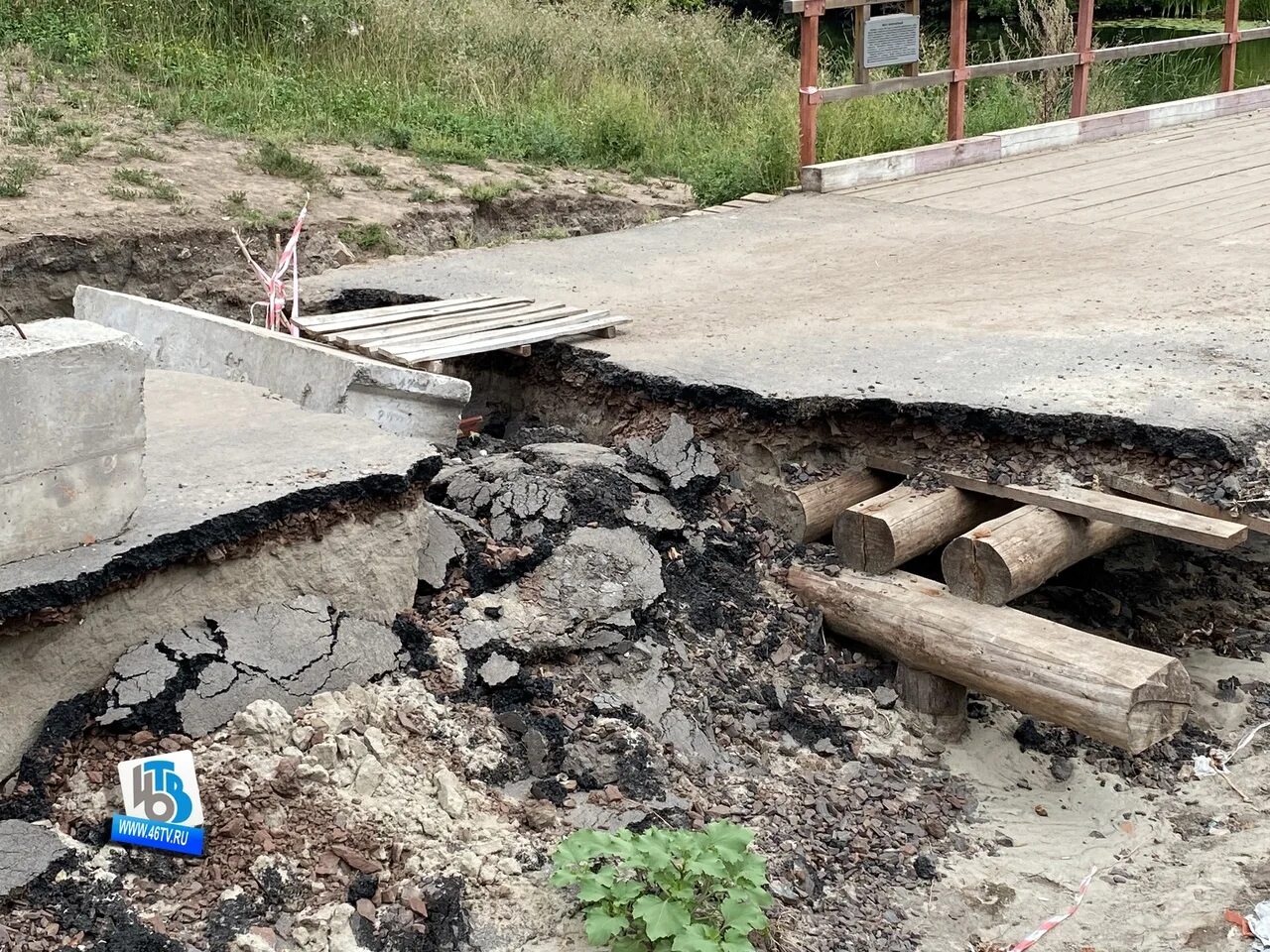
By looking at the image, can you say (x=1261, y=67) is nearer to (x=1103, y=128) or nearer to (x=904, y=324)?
(x=1103, y=128)

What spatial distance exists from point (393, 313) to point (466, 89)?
5.44m

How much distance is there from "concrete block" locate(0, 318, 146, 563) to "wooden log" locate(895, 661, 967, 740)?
7.60ft

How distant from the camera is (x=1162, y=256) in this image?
21.8 ft

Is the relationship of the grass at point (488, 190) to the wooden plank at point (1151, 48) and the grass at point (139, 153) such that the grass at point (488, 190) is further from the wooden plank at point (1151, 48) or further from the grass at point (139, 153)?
the wooden plank at point (1151, 48)

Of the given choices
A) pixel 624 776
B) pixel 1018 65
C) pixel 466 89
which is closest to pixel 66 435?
pixel 624 776

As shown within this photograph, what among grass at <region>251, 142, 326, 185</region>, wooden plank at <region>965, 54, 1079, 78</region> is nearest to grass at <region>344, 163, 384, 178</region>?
grass at <region>251, 142, 326, 185</region>

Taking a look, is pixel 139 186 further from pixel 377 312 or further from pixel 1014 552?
pixel 1014 552

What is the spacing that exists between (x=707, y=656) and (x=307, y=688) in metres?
1.23

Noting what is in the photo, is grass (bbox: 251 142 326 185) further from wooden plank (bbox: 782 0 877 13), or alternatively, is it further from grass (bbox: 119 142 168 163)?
wooden plank (bbox: 782 0 877 13)

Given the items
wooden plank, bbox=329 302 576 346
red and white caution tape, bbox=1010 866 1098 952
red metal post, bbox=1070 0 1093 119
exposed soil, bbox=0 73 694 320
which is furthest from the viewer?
red metal post, bbox=1070 0 1093 119

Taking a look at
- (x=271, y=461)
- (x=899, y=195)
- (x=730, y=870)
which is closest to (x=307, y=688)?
(x=271, y=461)

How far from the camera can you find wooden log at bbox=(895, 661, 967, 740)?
13.8 feet

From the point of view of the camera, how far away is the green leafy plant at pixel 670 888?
294 centimetres

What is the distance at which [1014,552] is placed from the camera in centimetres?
399
